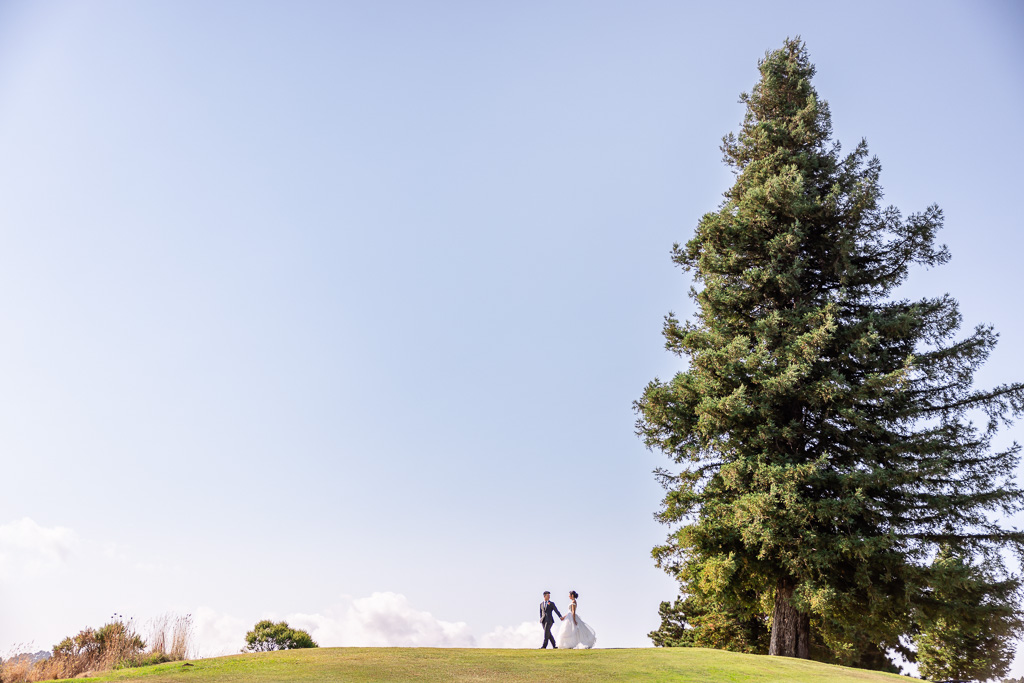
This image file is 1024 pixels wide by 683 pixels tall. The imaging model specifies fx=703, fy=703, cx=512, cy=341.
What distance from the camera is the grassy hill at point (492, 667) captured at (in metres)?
12.2

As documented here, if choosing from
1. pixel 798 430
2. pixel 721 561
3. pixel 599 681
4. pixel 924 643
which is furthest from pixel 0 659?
pixel 924 643

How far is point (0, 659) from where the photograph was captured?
656 inches

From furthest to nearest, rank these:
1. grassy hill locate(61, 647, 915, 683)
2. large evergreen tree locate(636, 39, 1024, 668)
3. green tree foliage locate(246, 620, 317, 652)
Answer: green tree foliage locate(246, 620, 317, 652) < large evergreen tree locate(636, 39, 1024, 668) < grassy hill locate(61, 647, 915, 683)

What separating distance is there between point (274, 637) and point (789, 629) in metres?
19.9

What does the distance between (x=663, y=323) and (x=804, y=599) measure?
9.57 metres

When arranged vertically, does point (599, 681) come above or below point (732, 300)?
below

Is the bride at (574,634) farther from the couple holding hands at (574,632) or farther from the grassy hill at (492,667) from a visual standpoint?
the grassy hill at (492,667)

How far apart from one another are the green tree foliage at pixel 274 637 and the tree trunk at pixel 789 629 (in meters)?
18.5

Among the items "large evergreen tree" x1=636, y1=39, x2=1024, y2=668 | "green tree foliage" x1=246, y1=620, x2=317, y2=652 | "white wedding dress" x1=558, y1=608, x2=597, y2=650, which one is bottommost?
"green tree foliage" x1=246, y1=620, x2=317, y2=652

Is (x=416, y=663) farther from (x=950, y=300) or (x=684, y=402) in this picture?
(x=950, y=300)

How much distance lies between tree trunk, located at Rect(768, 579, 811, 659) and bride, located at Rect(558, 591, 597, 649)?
5.19 m

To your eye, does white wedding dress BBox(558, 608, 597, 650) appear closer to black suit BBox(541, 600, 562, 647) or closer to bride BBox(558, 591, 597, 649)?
bride BBox(558, 591, 597, 649)

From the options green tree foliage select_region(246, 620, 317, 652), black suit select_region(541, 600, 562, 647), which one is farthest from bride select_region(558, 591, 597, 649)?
green tree foliage select_region(246, 620, 317, 652)

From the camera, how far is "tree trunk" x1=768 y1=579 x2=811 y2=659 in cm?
1928
